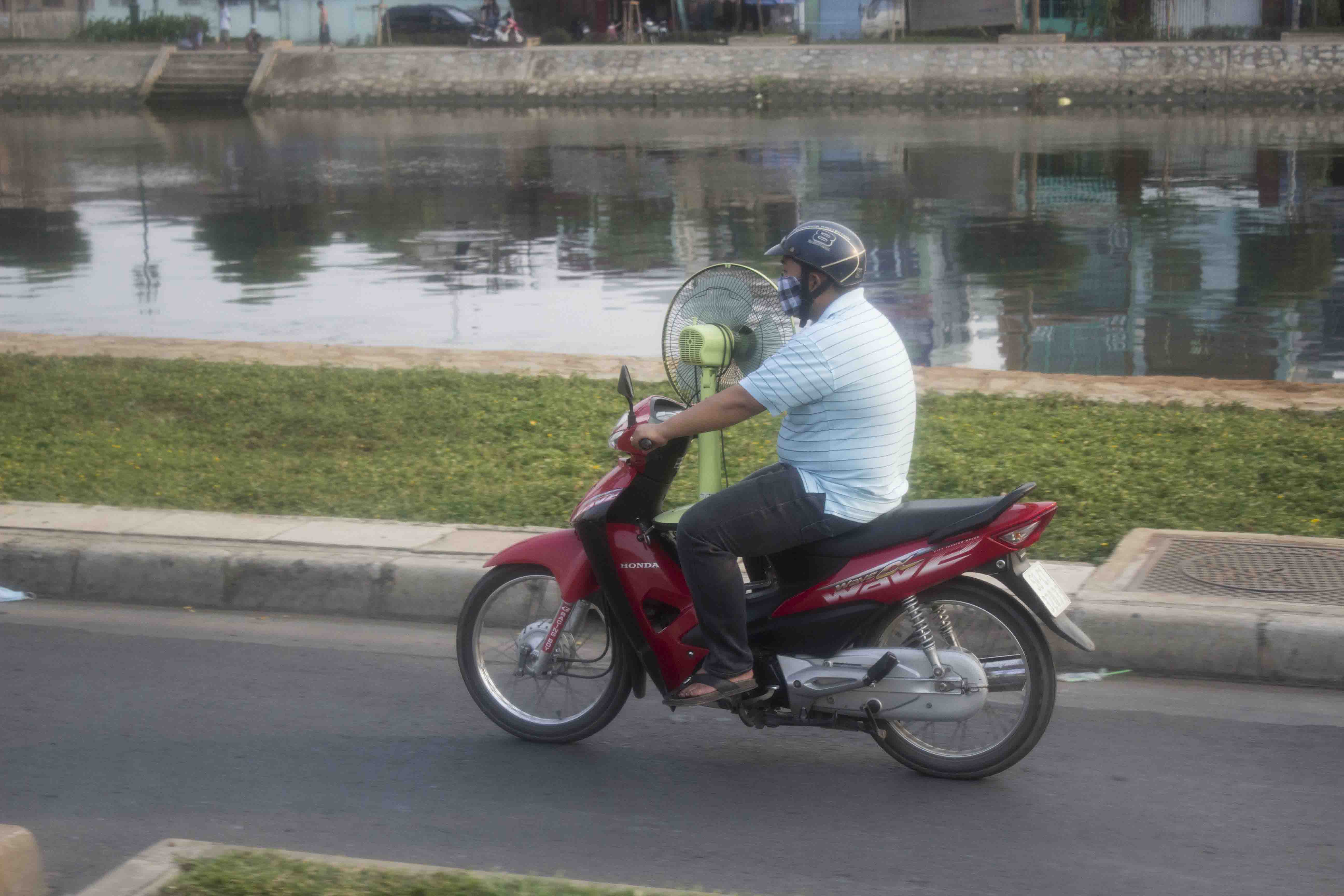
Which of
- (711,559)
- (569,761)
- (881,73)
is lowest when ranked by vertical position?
(569,761)

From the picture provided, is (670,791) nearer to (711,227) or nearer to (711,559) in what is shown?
(711,559)

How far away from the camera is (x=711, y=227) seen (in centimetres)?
1898

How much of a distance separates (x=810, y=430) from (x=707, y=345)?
43 cm

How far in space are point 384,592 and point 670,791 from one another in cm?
219

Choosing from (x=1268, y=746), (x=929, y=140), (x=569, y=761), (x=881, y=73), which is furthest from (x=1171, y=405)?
(x=881, y=73)

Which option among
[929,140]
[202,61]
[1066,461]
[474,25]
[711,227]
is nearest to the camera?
[1066,461]

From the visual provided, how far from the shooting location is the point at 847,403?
4359 mm

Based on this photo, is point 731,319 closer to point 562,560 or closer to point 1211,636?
point 562,560

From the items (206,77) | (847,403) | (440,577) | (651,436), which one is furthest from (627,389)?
(206,77)

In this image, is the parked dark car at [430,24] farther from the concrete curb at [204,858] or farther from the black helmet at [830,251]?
the concrete curb at [204,858]

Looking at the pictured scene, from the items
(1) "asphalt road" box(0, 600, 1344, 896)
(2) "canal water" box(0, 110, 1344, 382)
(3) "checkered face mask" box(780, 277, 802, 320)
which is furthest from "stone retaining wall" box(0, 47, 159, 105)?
(3) "checkered face mask" box(780, 277, 802, 320)

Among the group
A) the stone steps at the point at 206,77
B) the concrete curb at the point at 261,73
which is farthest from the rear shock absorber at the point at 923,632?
the stone steps at the point at 206,77

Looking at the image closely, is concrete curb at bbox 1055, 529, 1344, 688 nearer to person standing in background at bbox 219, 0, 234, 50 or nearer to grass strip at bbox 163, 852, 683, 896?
grass strip at bbox 163, 852, 683, 896

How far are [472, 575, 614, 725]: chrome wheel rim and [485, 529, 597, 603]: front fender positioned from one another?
0.24 feet
